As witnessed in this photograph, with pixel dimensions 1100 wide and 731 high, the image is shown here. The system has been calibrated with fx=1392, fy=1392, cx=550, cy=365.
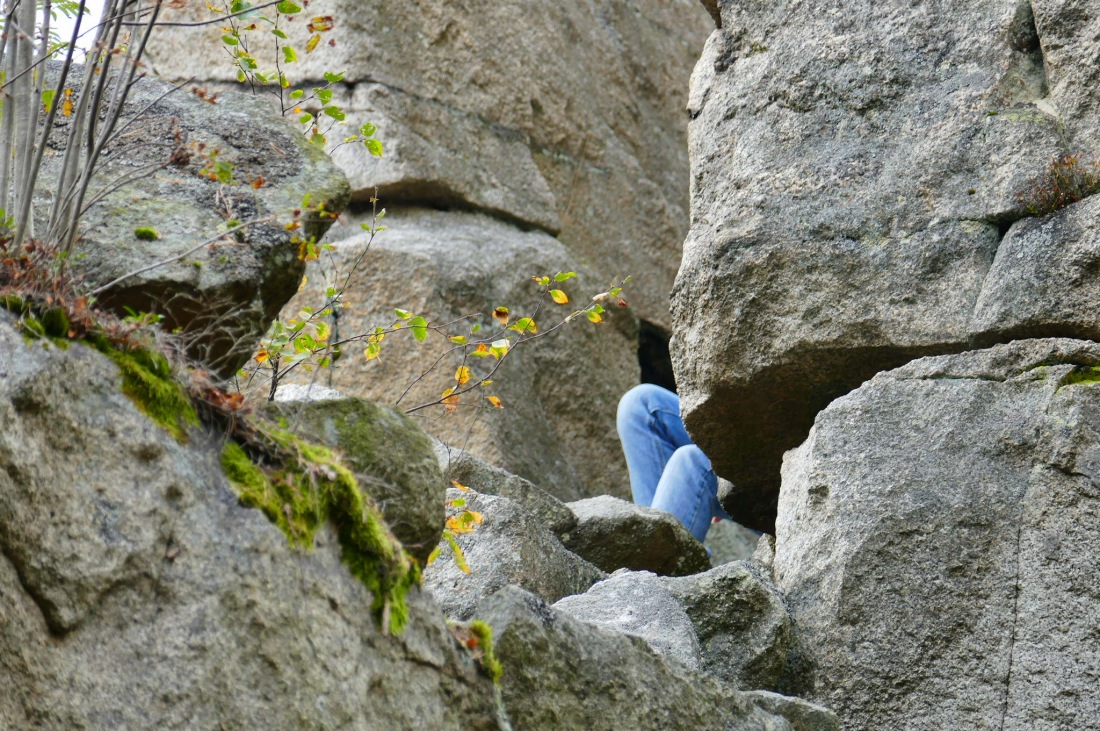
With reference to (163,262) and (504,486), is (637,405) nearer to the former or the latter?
(504,486)

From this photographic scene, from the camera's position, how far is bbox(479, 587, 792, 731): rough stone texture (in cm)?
265

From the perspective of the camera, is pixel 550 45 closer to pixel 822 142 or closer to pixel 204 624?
pixel 822 142

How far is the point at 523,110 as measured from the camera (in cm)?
702

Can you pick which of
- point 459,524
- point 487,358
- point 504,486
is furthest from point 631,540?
point 487,358

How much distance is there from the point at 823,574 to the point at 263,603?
1899 millimetres

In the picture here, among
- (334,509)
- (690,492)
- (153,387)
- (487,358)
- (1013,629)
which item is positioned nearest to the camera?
(153,387)

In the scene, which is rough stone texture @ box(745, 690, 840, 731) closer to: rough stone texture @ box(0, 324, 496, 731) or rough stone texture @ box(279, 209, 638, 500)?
rough stone texture @ box(0, 324, 496, 731)

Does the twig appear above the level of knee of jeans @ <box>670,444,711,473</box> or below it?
above

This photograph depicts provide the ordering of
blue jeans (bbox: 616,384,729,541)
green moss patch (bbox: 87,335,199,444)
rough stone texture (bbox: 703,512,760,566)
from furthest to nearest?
rough stone texture (bbox: 703,512,760,566) < blue jeans (bbox: 616,384,729,541) < green moss patch (bbox: 87,335,199,444)

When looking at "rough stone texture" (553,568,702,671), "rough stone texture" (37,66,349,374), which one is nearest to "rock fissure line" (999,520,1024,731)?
"rough stone texture" (553,568,702,671)

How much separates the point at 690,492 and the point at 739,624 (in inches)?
71.7

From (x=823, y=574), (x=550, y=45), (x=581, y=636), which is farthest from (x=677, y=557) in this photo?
(x=550, y=45)

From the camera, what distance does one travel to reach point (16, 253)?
2432 millimetres

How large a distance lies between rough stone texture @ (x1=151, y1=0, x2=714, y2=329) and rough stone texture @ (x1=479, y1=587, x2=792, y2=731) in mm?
3773
